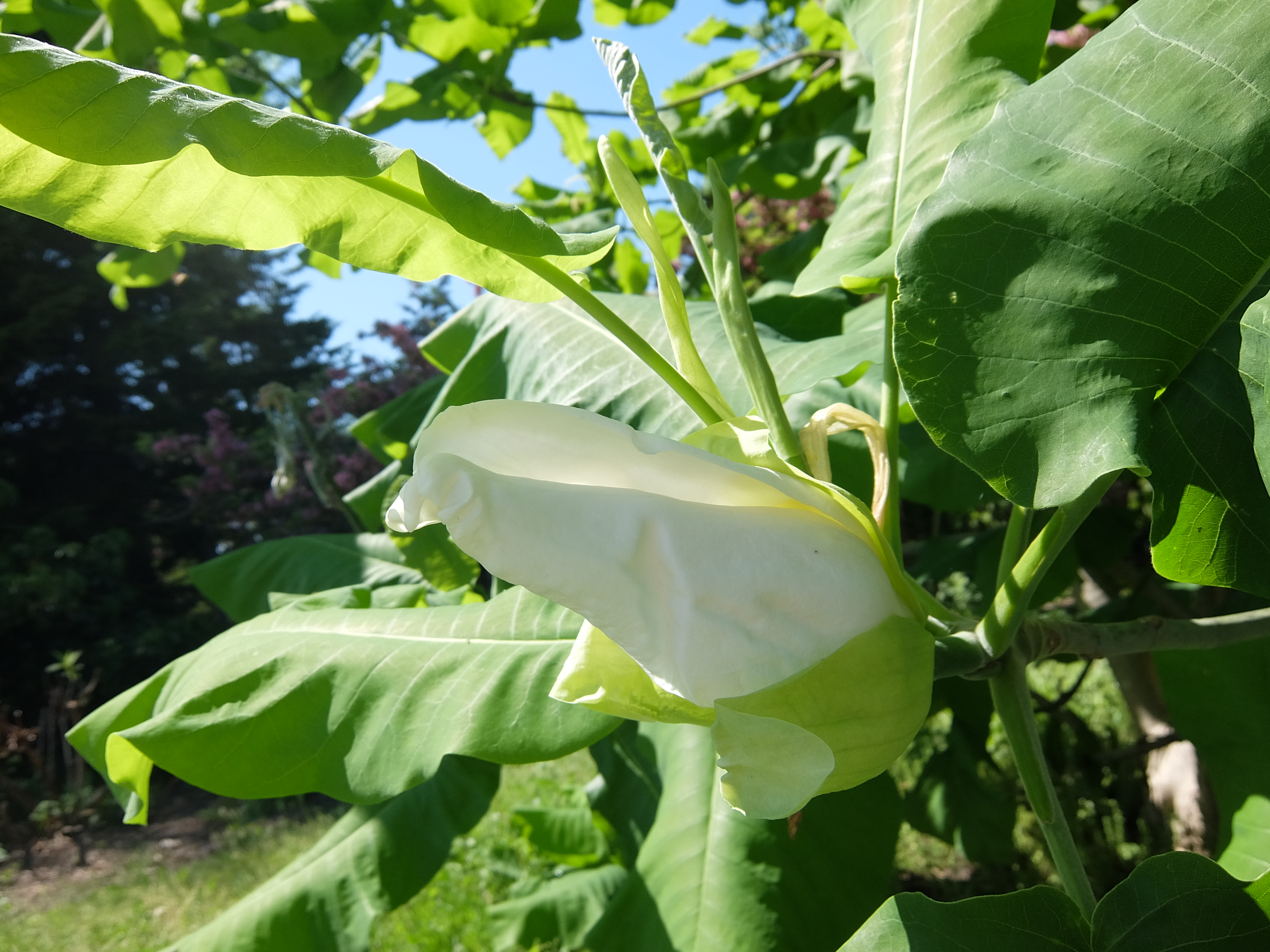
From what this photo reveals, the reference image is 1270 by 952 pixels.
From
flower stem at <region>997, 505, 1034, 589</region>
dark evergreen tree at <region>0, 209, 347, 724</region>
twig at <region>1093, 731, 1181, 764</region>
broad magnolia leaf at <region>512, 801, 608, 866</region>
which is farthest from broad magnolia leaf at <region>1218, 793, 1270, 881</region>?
dark evergreen tree at <region>0, 209, 347, 724</region>

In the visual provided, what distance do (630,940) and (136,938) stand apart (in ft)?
15.4

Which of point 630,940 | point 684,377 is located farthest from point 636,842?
point 684,377

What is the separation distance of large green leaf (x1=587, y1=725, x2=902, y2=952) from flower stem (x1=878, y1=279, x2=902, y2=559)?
316 mm

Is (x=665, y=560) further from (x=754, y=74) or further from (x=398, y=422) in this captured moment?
(x=754, y=74)

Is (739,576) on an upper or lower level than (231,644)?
upper

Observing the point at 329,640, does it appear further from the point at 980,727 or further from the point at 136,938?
the point at 136,938

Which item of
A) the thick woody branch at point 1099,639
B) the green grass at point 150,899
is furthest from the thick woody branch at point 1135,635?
the green grass at point 150,899

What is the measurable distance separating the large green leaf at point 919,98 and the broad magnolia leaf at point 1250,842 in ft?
2.18

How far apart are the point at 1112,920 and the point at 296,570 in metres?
1.56

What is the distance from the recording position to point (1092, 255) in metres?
0.53

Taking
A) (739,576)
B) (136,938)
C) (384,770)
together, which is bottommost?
(136,938)

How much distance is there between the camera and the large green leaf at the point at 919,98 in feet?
2.58

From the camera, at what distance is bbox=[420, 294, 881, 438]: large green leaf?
94 cm

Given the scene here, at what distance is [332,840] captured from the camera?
1.34m
